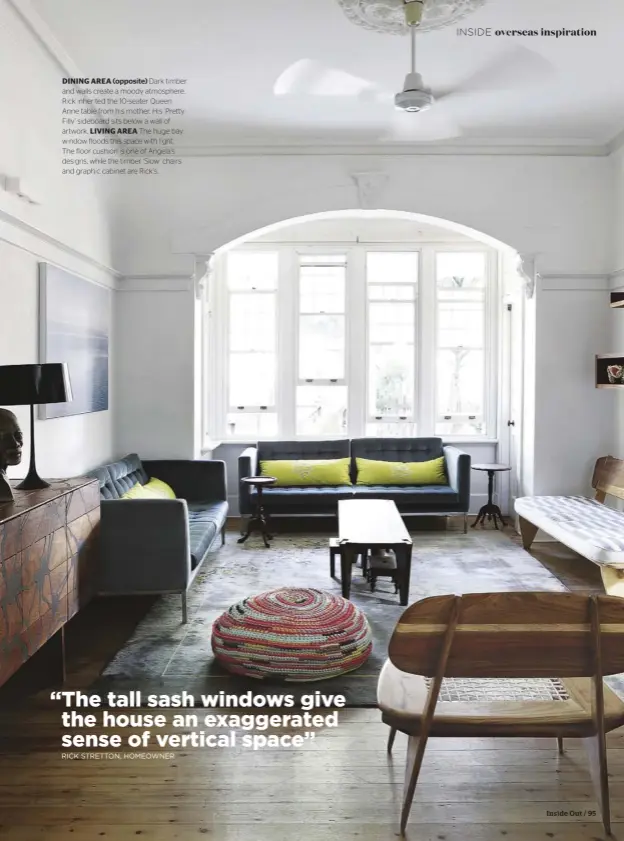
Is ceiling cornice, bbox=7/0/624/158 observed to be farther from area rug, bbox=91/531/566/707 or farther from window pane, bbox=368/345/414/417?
area rug, bbox=91/531/566/707

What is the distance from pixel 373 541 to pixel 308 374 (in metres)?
3.63

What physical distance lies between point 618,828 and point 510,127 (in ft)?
17.9

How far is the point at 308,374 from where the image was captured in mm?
7824

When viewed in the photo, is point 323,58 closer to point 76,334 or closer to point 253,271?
point 76,334

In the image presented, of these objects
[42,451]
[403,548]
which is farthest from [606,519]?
[42,451]

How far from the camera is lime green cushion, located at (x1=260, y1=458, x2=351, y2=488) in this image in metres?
7.04

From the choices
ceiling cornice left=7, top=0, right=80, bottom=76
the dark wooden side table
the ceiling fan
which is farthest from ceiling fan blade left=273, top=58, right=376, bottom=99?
the dark wooden side table

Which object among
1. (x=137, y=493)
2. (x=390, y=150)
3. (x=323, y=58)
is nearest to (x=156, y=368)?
(x=137, y=493)

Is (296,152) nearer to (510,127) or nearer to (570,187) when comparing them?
(510,127)

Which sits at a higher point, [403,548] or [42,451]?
[42,451]

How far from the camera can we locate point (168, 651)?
12.4 ft

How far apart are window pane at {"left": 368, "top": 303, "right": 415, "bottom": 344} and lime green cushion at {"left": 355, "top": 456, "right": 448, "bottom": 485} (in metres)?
1.50

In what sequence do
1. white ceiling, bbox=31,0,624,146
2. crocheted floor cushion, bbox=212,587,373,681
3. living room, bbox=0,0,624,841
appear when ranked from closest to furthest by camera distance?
1. living room, bbox=0,0,624,841
2. crocheted floor cushion, bbox=212,587,373,681
3. white ceiling, bbox=31,0,624,146

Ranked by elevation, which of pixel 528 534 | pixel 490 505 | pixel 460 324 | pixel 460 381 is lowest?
pixel 528 534
